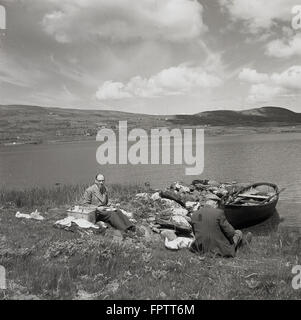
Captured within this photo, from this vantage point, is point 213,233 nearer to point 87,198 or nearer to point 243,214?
point 87,198

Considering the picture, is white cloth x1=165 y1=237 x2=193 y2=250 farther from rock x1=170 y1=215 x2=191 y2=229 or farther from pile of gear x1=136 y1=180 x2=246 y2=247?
rock x1=170 y1=215 x2=191 y2=229

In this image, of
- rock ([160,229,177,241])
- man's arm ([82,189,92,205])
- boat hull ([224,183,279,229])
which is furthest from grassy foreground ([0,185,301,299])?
boat hull ([224,183,279,229])

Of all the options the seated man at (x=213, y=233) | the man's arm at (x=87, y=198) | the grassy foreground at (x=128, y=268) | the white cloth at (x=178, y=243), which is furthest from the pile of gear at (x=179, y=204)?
the man's arm at (x=87, y=198)

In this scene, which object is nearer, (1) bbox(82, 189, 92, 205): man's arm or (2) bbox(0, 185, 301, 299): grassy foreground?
(2) bbox(0, 185, 301, 299): grassy foreground

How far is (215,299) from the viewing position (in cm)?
754

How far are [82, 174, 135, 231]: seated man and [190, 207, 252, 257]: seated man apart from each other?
10.8 ft

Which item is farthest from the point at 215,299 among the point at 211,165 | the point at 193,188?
the point at 211,165

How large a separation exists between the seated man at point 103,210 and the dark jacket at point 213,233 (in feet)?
11.0

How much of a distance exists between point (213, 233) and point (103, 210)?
478cm

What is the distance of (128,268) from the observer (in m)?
9.27

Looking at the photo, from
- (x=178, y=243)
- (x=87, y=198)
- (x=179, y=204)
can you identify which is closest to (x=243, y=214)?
(x=179, y=204)

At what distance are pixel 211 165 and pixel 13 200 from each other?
32.5 m

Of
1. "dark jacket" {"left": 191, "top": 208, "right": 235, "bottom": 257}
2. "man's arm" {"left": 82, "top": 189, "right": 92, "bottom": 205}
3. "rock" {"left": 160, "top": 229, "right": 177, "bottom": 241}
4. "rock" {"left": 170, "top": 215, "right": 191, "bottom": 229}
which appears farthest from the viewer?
"man's arm" {"left": 82, "top": 189, "right": 92, "bottom": 205}

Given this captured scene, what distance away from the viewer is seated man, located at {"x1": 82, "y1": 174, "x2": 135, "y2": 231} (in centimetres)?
1334
